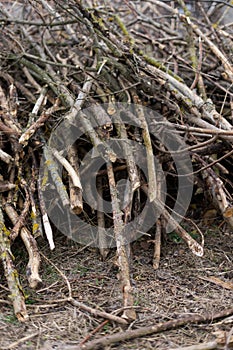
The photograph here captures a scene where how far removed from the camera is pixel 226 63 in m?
2.40

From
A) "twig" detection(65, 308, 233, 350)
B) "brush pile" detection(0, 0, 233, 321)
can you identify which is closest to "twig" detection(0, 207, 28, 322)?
"brush pile" detection(0, 0, 233, 321)

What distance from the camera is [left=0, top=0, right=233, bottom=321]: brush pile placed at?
1.89m

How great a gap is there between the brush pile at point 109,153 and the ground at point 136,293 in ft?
0.26

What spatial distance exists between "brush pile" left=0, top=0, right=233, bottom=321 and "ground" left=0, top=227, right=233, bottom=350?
0.26 ft

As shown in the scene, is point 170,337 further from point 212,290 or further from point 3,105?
point 3,105

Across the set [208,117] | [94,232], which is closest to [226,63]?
[208,117]

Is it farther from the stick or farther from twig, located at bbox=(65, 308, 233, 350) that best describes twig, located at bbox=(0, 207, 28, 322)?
the stick

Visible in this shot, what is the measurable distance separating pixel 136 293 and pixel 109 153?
607mm

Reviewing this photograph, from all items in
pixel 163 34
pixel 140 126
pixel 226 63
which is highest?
pixel 163 34

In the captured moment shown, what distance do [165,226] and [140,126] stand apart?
1.63 feet

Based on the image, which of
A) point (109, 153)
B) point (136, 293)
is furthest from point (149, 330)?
point (109, 153)

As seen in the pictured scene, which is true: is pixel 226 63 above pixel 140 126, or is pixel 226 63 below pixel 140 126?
above

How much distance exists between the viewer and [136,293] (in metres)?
1.71

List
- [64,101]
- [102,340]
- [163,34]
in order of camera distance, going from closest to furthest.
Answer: [102,340] → [64,101] → [163,34]
